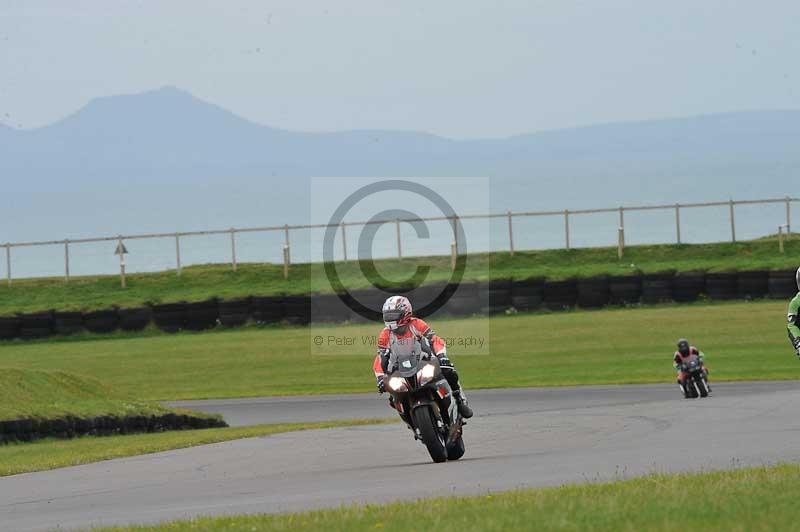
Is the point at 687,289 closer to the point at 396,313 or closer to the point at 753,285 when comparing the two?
the point at 753,285

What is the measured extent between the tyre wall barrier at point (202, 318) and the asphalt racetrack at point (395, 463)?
21.1 metres

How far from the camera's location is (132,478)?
14742 millimetres

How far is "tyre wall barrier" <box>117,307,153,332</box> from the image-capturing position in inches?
1679

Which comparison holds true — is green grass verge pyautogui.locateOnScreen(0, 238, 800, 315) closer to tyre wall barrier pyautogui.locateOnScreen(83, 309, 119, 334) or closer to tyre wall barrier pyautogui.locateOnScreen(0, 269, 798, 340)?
tyre wall barrier pyautogui.locateOnScreen(83, 309, 119, 334)

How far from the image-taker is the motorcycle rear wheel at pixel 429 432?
46.4 ft

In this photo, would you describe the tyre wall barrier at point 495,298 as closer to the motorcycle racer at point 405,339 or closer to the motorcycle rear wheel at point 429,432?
the motorcycle racer at point 405,339

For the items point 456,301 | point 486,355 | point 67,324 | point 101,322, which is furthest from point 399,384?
point 67,324

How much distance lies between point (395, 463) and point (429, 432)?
39.2 inches

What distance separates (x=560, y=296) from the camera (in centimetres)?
4131

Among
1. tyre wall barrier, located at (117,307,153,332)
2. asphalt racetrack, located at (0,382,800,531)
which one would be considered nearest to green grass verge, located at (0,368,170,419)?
asphalt racetrack, located at (0,382,800,531)

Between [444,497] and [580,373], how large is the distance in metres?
20.1

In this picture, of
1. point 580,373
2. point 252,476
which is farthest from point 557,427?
point 580,373

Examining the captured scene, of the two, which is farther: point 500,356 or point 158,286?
point 158,286

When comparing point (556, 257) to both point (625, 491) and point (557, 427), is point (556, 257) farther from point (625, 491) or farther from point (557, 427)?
point (625, 491)
